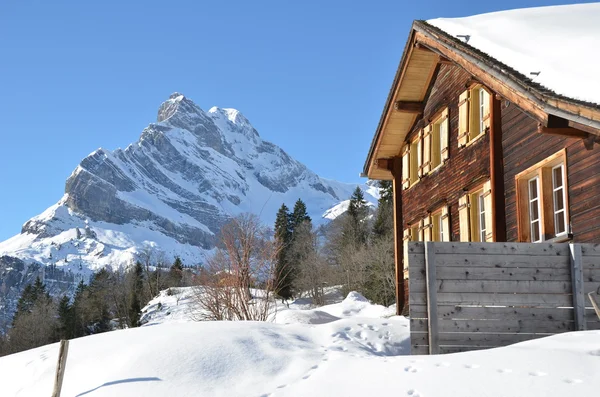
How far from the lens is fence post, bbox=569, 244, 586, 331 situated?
957 cm

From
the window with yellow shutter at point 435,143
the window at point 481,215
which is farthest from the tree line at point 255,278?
the window at point 481,215

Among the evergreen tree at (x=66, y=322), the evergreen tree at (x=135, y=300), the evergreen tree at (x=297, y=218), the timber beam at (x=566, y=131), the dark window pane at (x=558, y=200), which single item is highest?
the evergreen tree at (x=297, y=218)

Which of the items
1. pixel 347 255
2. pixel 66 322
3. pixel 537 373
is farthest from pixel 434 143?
pixel 66 322

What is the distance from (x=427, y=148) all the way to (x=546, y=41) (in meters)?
6.13

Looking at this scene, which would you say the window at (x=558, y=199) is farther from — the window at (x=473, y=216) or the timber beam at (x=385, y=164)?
the timber beam at (x=385, y=164)

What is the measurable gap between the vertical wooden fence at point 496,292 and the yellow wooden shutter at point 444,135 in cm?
750

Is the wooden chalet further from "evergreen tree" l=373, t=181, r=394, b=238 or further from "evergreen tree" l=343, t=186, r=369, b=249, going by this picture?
"evergreen tree" l=343, t=186, r=369, b=249

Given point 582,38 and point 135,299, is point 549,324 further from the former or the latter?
point 135,299

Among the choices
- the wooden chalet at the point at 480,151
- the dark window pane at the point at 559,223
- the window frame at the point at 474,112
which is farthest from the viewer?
the window frame at the point at 474,112

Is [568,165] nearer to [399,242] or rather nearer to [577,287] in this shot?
[577,287]

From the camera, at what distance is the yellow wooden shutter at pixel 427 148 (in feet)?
60.0

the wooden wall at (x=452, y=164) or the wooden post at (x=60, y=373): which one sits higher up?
the wooden wall at (x=452, y=164)

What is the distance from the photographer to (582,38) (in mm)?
12195

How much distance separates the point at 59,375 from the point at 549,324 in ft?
21.1
